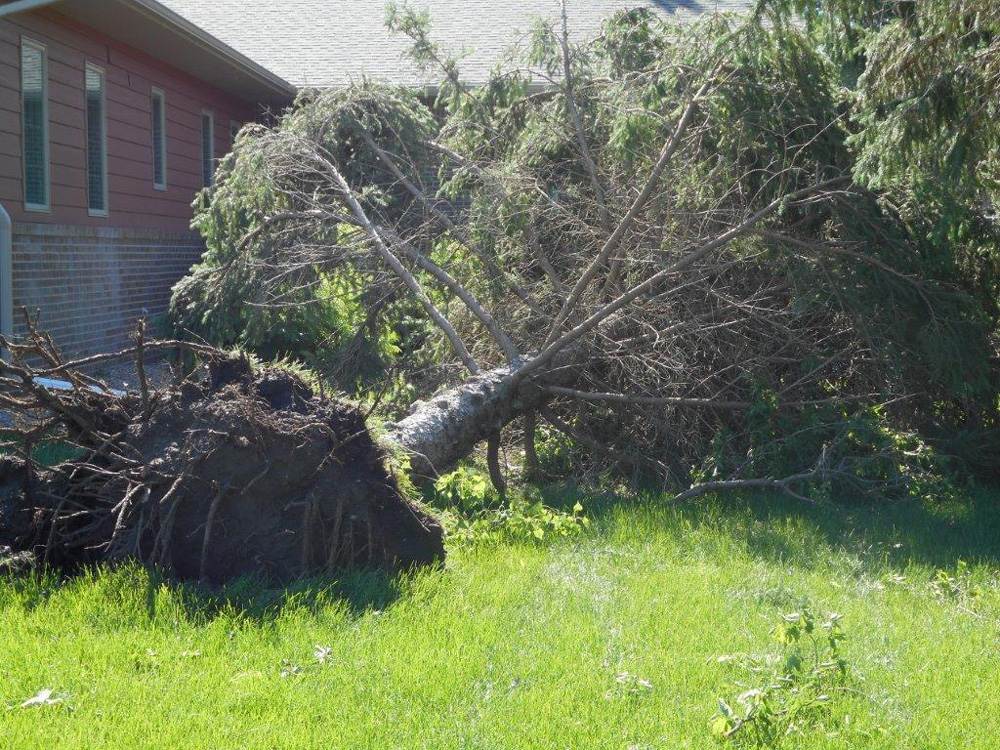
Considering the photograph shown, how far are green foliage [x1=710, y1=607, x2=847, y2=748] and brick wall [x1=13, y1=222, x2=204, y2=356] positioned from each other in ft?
27.1

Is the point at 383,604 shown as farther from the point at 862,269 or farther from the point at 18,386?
the point at 862,269

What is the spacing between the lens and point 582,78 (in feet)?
26.5

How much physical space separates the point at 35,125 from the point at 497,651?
8973mm

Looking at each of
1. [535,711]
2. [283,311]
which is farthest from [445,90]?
[535,711]

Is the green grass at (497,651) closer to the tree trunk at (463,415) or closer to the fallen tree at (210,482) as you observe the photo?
the fallen tree at (210,482)

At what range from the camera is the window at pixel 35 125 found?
10.6m

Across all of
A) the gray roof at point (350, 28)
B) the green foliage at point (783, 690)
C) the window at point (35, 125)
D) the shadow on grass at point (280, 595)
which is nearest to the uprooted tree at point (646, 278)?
the shadow on grass at point (280, 595)

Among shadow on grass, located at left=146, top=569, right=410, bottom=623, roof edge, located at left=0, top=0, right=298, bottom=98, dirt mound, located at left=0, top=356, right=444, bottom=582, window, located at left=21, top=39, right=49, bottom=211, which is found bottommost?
shadow on grass, located at left=146, top=569, right=410, bottom=623

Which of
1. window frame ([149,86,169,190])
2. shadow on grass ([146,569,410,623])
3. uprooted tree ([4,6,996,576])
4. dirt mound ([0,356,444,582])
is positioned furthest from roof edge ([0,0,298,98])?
shadow on grass ([146,569,410,623])

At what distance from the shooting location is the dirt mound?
4859 millimetres

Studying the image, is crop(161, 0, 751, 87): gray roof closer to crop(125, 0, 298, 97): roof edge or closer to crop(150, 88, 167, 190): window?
crop(125, 0, 298, 97): roof edge

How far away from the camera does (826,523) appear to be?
253 inches

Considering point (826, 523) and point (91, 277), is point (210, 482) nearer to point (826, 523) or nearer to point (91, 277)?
point (826, 523)

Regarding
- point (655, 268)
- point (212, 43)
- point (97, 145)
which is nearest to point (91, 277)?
point (97, 145)
